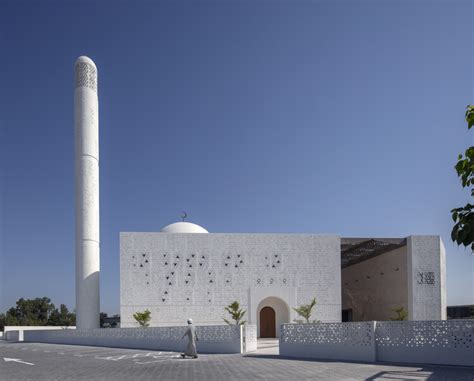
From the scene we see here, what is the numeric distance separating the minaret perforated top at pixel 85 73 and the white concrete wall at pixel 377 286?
17904 mm

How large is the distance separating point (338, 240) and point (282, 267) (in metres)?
3.11

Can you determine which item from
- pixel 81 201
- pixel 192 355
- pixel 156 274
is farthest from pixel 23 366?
pixel 81 201

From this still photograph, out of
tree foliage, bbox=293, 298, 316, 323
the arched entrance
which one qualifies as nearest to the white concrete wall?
tree foliage, bbox=293, 298, 316, 323

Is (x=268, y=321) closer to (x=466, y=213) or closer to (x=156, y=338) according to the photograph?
(x=156, y=338)

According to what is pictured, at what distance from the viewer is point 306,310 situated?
2361 centimetres

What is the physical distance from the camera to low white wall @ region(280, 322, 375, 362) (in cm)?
1088

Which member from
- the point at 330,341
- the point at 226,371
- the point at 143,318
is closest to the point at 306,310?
the point at 143,318

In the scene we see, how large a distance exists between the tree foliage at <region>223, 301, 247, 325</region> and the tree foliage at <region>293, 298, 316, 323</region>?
2.57 meters

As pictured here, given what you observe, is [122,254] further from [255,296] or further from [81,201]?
[255,296]

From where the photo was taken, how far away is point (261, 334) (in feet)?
82.8

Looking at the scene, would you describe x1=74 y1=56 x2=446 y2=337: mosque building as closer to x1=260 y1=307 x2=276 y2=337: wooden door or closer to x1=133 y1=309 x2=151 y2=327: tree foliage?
x1=260 y1=307 x2=276 y2=337: wooden door

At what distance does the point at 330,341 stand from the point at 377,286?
19765 mm

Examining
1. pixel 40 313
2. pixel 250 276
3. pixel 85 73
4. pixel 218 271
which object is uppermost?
pixel 85 73

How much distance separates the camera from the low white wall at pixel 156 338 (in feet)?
46.5
